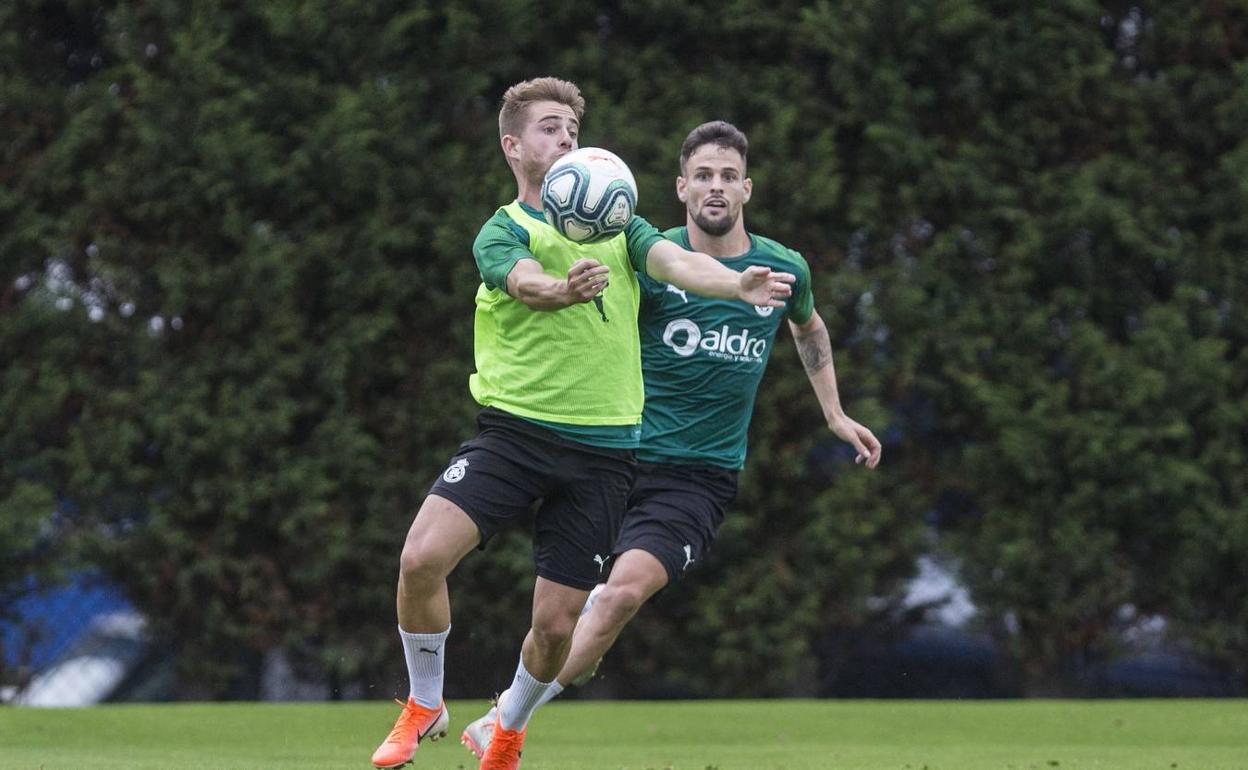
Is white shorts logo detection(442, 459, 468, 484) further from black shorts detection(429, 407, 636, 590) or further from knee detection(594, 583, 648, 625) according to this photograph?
knee detection(594, 583, 648, 625)

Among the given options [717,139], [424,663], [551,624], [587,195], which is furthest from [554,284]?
[717,139]

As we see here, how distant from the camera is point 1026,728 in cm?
784

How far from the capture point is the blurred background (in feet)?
30.5

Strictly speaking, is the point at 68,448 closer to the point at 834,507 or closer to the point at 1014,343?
the point at 834,507

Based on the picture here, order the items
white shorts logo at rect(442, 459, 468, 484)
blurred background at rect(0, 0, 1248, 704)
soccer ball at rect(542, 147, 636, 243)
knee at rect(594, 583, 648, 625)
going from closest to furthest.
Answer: soccer ball at rect(542, 147, 636, 243) → white shorts logo at rect(442, 459, 468, 484) → knee at rect(594, 583, 648, 625) → blurred background at rect(0, 0, 1248, 704)

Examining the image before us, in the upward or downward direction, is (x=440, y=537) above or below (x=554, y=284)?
below

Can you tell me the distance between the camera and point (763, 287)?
427 cm

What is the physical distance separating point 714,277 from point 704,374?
4.97ft

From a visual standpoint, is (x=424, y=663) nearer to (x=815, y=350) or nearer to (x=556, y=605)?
(x=556, y=605)

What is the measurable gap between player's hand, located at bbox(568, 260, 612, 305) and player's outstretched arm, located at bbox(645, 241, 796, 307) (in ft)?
1.22

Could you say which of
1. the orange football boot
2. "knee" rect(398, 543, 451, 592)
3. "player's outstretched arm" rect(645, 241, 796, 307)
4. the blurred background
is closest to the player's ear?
"player's outstretched arm" rect(645, 241, 796, 307)

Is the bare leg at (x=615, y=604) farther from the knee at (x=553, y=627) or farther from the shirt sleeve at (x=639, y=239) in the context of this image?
the shirt sleeve at (x=639, y=239)

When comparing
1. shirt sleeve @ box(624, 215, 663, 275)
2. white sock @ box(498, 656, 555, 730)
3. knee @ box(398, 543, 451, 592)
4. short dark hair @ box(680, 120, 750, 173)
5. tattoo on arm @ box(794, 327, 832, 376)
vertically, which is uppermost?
short dark hair @ box(680, 120, 750, 173)

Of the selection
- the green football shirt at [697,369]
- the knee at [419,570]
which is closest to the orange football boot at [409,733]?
the knee at [419,570]
